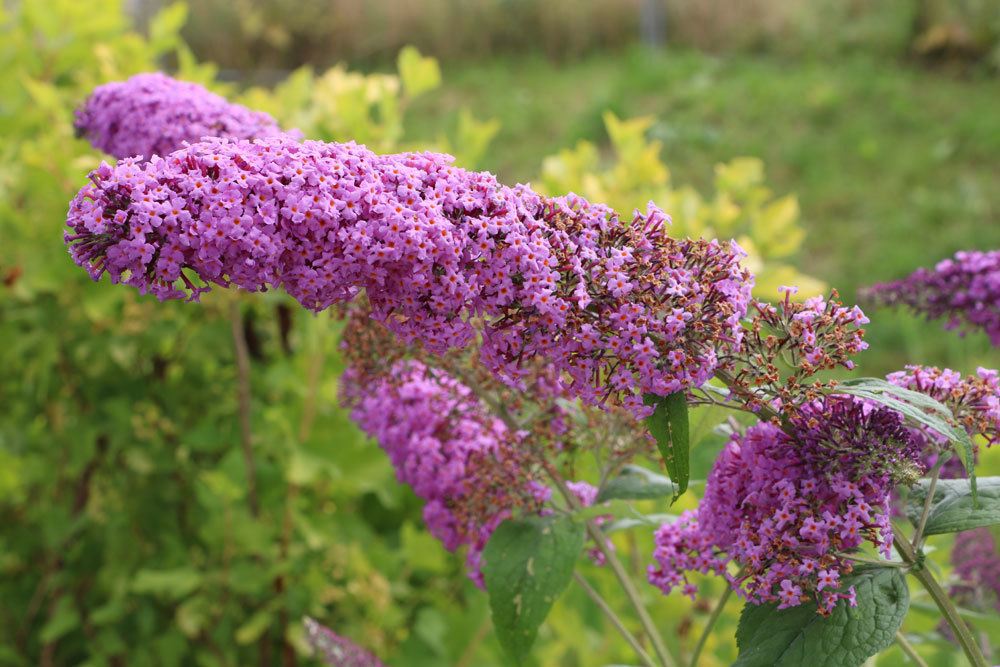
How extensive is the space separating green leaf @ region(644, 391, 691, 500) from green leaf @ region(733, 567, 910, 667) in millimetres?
172

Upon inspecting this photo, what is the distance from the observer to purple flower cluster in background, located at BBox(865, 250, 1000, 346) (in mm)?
1419

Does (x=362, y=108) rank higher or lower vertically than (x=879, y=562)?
higher

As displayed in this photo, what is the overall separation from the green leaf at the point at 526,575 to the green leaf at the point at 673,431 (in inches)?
10.5

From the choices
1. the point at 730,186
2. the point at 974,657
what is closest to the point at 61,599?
the point at 730,186

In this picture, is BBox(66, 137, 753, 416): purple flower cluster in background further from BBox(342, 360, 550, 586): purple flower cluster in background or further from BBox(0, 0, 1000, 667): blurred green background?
BBox(0, 0, 1000, 667): blurred green background

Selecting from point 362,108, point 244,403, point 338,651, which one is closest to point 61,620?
point 244,403

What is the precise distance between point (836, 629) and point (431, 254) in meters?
0.53

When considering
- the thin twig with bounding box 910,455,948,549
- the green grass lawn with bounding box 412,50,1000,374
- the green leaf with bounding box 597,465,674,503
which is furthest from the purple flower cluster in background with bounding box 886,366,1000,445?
the green grass lawn with bounding box 412,50,1000,374

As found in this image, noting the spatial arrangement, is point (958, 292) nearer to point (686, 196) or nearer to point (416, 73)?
point (686, 196)

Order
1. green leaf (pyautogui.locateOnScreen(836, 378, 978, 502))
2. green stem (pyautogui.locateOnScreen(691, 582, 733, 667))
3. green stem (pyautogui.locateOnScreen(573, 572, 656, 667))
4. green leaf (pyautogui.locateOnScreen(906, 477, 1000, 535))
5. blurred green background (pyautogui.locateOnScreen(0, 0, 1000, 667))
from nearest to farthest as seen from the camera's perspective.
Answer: green leaf (pyautogui.locateOnScreen(836, 378, 978, 502)) → green leaf (pyautogui.locateOnScreen(906, 477, 1000, 535)) → green stem (pyautogui.locateOnScreen(691, 582, 733, 667)) → green stem (pyautogui.locateOnScreen(573, 572, 656, 667)) → blurred green background (pyautogui.locateOnScreen(0, 0, 1000, 667))

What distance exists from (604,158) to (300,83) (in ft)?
13.9

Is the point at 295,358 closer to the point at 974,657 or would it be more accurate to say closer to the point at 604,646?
the point at 604,646

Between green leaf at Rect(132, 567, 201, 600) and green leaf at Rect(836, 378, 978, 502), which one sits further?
green leaf at Rect(132, 567, 201, 600)

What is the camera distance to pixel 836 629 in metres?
1.06
